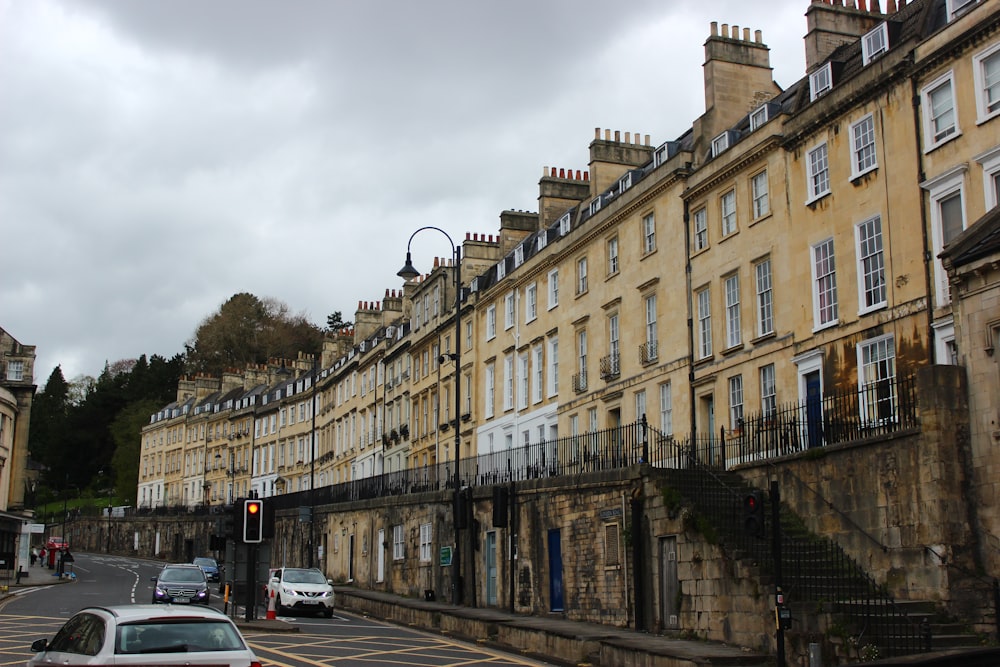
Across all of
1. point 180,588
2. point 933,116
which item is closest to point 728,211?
point 933,116

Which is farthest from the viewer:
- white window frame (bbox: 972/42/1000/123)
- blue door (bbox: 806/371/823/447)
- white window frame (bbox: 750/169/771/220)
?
white window frame (bbox: 750/169/771/220)

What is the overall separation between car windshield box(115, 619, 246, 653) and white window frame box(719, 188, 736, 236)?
70.0ft

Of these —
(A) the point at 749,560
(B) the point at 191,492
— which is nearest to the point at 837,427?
(A) the point at 749,560

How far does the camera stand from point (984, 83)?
22453mm

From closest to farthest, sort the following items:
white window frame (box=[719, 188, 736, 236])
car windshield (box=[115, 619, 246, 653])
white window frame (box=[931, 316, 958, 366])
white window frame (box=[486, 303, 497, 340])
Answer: car windshield (box=[115, 619, 246, 653]), white window frame (box=[931, 316, 958, 366]), white window frame (box=[719, 188, 736, 236]), white window frame (box=[486, 303, 497, 340])

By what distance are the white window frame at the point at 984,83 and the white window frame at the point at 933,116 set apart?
1.93 ft

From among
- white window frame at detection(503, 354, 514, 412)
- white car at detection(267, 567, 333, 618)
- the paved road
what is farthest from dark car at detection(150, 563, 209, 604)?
white window frame at detection(503, 354, 514, 412)

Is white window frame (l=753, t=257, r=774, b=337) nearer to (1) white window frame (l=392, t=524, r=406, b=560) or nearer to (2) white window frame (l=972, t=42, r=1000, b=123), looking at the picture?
(2) white window frame (l=972, t=42, r=1000, b=123)

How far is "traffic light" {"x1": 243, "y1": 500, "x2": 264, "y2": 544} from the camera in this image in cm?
2633

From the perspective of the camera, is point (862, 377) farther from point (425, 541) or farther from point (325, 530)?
point (325, 530)

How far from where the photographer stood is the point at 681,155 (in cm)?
3225

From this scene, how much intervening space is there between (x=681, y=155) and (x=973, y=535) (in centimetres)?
1681

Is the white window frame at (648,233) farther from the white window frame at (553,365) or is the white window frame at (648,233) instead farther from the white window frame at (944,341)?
the white window frame at (944,341)

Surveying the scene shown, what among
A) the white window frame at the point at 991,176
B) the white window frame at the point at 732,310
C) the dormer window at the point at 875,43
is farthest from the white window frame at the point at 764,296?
the white window frame at the point at 991,176
